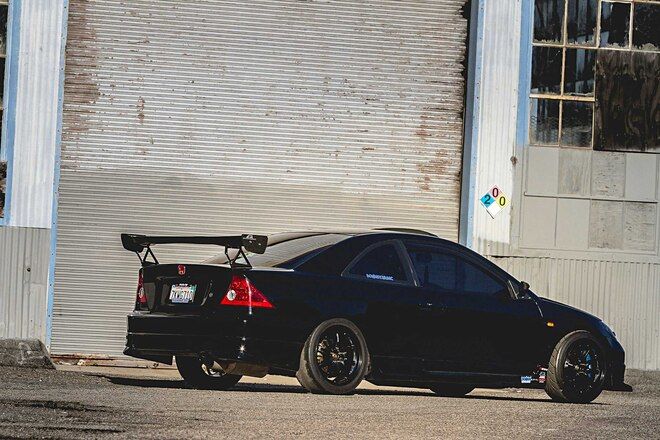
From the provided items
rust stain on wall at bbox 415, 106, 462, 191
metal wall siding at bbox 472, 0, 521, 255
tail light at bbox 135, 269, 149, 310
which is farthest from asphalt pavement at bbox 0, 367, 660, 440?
rust stain on wall at bbox 415, 106, 462, 191

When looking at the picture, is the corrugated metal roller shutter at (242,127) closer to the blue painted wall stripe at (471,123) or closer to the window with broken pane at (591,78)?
the blue painted wall stripe at (471,123)

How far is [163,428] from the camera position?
7.90m

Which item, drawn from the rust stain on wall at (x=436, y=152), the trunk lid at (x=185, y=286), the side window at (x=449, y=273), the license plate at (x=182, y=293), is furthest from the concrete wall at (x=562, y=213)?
the license plate at (x=182, y=293)

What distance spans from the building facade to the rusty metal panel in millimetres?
26

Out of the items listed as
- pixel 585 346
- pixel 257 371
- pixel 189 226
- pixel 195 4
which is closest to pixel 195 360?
pixel 257 371

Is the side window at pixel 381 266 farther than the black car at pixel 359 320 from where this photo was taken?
Yes

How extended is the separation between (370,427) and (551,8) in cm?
1120

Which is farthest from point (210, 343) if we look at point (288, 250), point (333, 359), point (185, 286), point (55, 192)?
point (55, 192)

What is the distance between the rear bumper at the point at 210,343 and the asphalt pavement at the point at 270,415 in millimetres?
301

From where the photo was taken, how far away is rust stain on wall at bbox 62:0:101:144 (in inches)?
695

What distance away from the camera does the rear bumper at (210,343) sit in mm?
10570

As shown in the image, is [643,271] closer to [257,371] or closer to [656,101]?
[656,101]

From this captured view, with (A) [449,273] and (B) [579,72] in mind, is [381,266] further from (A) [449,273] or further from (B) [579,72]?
(B) [579,72]

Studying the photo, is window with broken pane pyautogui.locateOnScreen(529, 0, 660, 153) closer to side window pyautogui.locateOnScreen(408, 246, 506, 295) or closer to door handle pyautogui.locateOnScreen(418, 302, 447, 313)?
side window pyautogui.locateOnScreen(408, 246, 506, 295)
